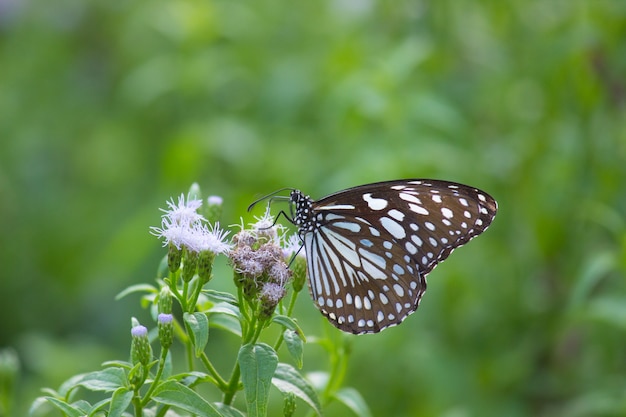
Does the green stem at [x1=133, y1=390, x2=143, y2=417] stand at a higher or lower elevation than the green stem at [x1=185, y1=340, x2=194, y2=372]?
lower

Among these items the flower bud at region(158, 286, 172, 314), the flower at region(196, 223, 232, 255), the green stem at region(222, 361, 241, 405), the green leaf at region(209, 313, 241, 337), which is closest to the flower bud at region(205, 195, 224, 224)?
the flower at region(196, 223, 232, 255)

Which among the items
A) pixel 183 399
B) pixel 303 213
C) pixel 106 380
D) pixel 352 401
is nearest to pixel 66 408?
pixel 106 380

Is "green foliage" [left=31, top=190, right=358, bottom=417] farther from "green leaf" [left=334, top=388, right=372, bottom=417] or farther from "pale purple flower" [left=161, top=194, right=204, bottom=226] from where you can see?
"green leaf" [left=334, top=388, right=372, bottom=417]

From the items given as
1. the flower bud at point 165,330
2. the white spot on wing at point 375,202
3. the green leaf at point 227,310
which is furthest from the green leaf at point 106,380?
the white spot on wing at point 375,202

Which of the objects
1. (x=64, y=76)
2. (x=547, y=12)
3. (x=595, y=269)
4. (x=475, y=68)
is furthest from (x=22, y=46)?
(x=595, y=269)

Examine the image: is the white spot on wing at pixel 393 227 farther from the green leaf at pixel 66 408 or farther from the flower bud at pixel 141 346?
the green leaf at pixel 66 408

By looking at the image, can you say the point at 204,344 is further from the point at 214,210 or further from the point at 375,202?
the point at 375,202
